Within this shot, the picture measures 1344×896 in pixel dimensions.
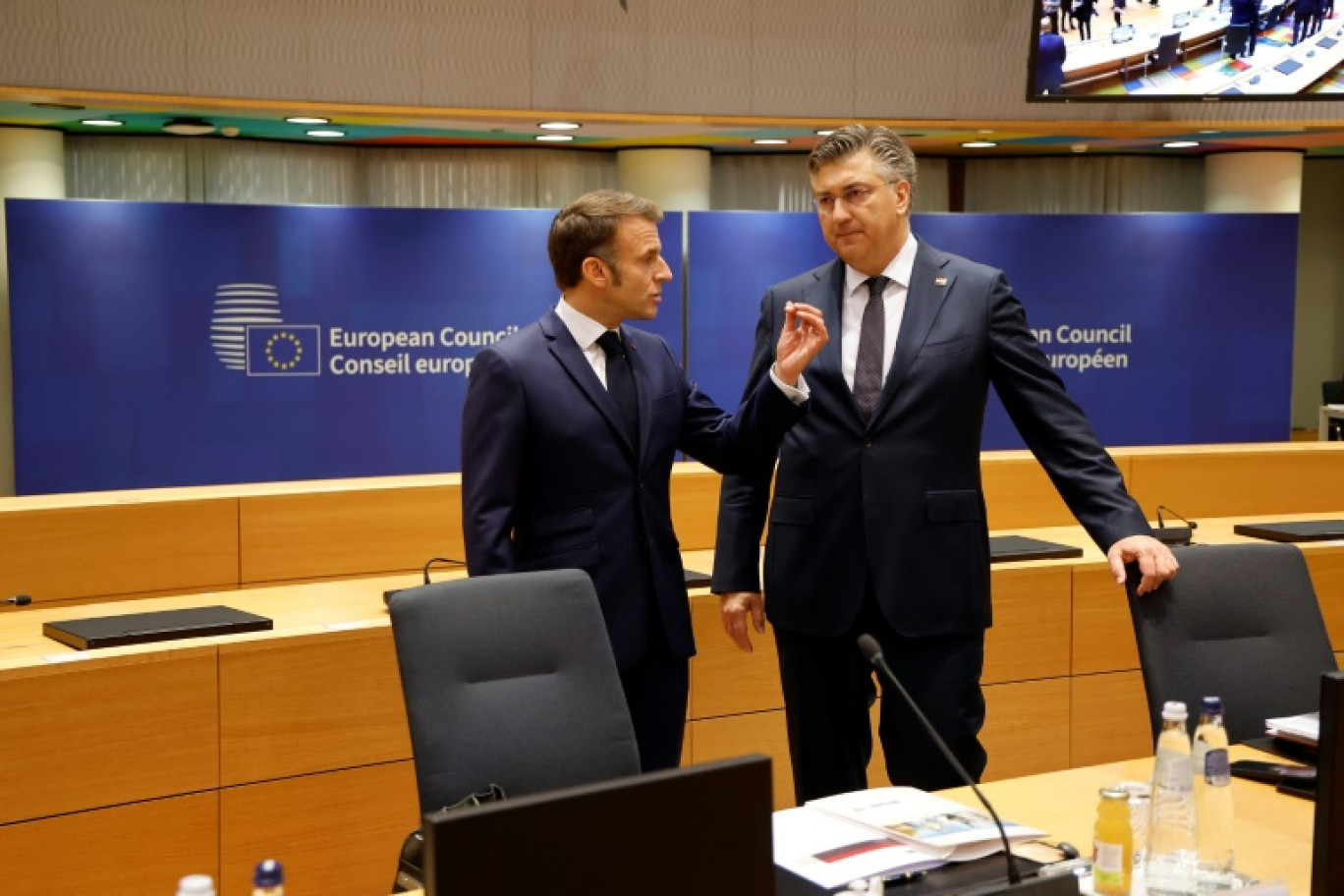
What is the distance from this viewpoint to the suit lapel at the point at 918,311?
3.03 meters

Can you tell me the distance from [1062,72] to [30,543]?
195 inches

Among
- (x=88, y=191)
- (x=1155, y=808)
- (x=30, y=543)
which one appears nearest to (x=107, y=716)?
(x=30, y=543)

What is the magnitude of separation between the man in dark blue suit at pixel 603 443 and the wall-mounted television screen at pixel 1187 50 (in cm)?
454

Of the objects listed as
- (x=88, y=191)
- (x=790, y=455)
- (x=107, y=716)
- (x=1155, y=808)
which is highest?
(x=88, y=191)

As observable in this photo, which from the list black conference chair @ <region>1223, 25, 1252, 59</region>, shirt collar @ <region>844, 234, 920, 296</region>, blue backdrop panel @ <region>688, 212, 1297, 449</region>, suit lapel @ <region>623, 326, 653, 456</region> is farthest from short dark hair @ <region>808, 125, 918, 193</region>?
blue backdrop panel @ <region>688, 212, 1297, 449</region>

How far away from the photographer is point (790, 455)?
3.15 m

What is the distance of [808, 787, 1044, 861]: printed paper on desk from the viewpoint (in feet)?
6.52

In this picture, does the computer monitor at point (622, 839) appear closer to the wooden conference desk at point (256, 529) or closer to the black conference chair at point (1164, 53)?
the wooden conference desk at point (256, 529)

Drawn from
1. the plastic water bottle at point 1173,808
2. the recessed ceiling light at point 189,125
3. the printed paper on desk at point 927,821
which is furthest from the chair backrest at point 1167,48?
the plastic water bottle at point 1173,808

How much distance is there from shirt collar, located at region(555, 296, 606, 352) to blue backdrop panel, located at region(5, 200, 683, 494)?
13.2 ft

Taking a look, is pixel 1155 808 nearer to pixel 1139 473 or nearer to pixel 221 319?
pixel 1139 473

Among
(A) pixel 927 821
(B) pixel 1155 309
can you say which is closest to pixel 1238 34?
(B) pixel 1155 309

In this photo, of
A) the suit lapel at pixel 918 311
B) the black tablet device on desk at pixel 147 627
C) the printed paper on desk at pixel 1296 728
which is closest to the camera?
the printed paper on desk at pixel 1296 728

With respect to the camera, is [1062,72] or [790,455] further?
[1062,72]
